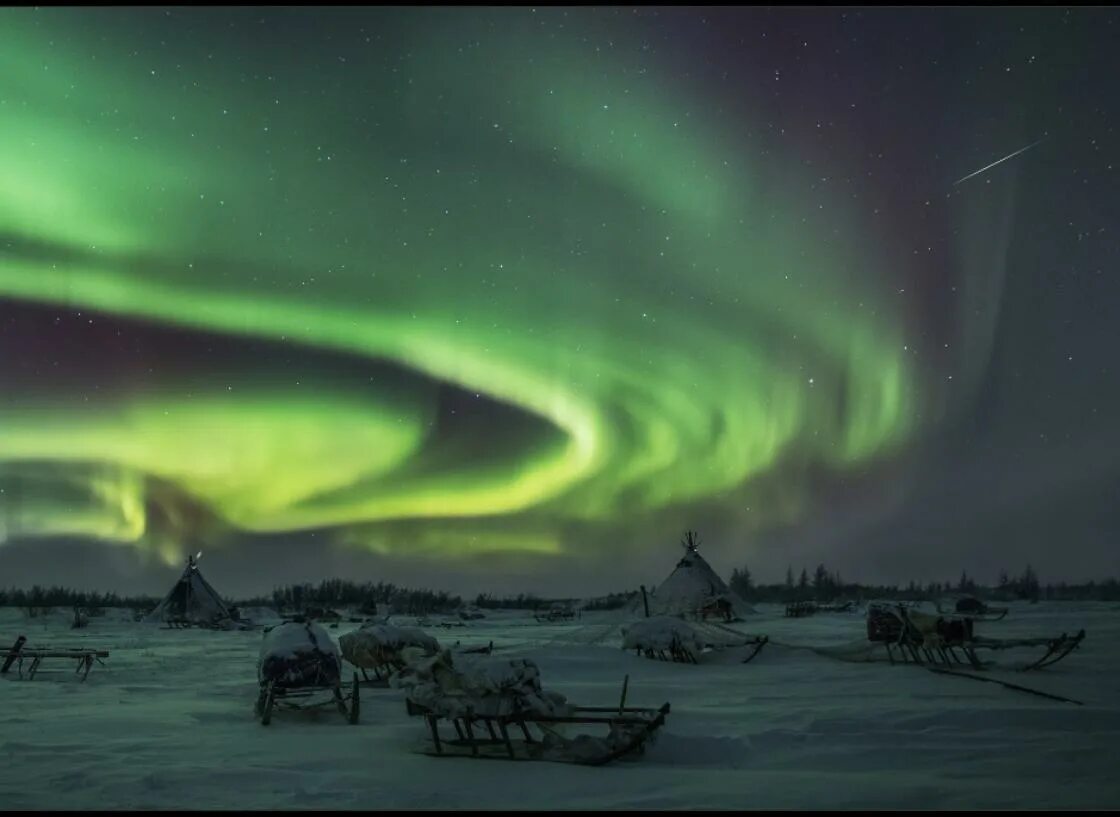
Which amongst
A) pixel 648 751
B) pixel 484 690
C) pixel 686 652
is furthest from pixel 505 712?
pixel 686 652

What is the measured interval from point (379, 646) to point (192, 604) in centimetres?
4026

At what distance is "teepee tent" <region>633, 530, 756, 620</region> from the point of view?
5206 centimetres

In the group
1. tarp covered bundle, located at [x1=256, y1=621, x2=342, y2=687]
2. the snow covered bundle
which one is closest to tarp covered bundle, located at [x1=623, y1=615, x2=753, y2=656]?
the snow covered bundle

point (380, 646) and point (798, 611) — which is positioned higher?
point (380, 646)

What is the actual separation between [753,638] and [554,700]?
764 inches

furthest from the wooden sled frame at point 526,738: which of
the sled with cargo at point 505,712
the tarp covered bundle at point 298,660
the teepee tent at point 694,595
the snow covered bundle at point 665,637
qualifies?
the teepee tent at point 694,595

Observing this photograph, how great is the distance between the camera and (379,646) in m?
25.4

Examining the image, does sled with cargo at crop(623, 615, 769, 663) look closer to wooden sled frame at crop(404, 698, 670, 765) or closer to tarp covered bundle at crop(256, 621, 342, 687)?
tarp covered bundle at crop(256, 621, 342, 687)

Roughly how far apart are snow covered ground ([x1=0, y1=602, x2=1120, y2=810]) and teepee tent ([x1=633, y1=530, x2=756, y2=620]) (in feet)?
82.8

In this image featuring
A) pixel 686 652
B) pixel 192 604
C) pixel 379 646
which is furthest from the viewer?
pixel 192 604

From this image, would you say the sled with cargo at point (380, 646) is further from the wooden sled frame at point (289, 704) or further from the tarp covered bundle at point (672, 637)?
the tarp covered bundle at point (672, 637)

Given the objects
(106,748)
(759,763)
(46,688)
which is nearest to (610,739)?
(759,763)

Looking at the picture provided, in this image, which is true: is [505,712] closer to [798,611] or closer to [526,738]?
[526,738]

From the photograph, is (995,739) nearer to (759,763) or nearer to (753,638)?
(759,763)
